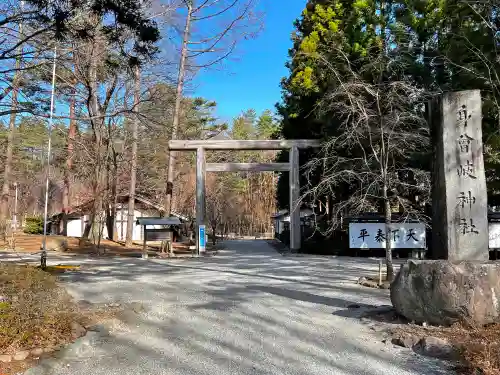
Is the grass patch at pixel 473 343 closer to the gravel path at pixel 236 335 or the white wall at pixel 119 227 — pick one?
the gravel path at pixel 236 335

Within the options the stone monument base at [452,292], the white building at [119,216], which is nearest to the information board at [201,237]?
the white building at [119,216]

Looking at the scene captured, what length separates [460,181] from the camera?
662 cm

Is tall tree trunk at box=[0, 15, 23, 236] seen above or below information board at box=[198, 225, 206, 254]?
above

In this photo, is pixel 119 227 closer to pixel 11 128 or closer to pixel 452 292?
pixel 11 128

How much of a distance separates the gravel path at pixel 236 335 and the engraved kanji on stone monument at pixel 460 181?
1.84 meters

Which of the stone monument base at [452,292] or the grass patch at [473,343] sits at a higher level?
the stone monument base at [452,292]

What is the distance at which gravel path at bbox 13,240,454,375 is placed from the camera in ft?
15.0

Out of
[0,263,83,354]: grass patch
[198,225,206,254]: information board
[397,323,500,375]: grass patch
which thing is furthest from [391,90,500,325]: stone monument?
[198,225,206,254]: information board

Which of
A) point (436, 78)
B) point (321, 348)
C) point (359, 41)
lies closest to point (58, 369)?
point (321, 348)

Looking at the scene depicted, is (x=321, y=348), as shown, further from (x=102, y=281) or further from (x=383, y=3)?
(x=383, y=3)

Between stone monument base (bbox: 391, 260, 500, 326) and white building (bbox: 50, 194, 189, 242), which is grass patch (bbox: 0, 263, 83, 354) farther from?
white building (bbox: 50, 194, 189, 242)

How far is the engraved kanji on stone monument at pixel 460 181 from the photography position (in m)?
6.55

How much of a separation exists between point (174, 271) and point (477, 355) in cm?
1000

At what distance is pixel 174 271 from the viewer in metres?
13.4
